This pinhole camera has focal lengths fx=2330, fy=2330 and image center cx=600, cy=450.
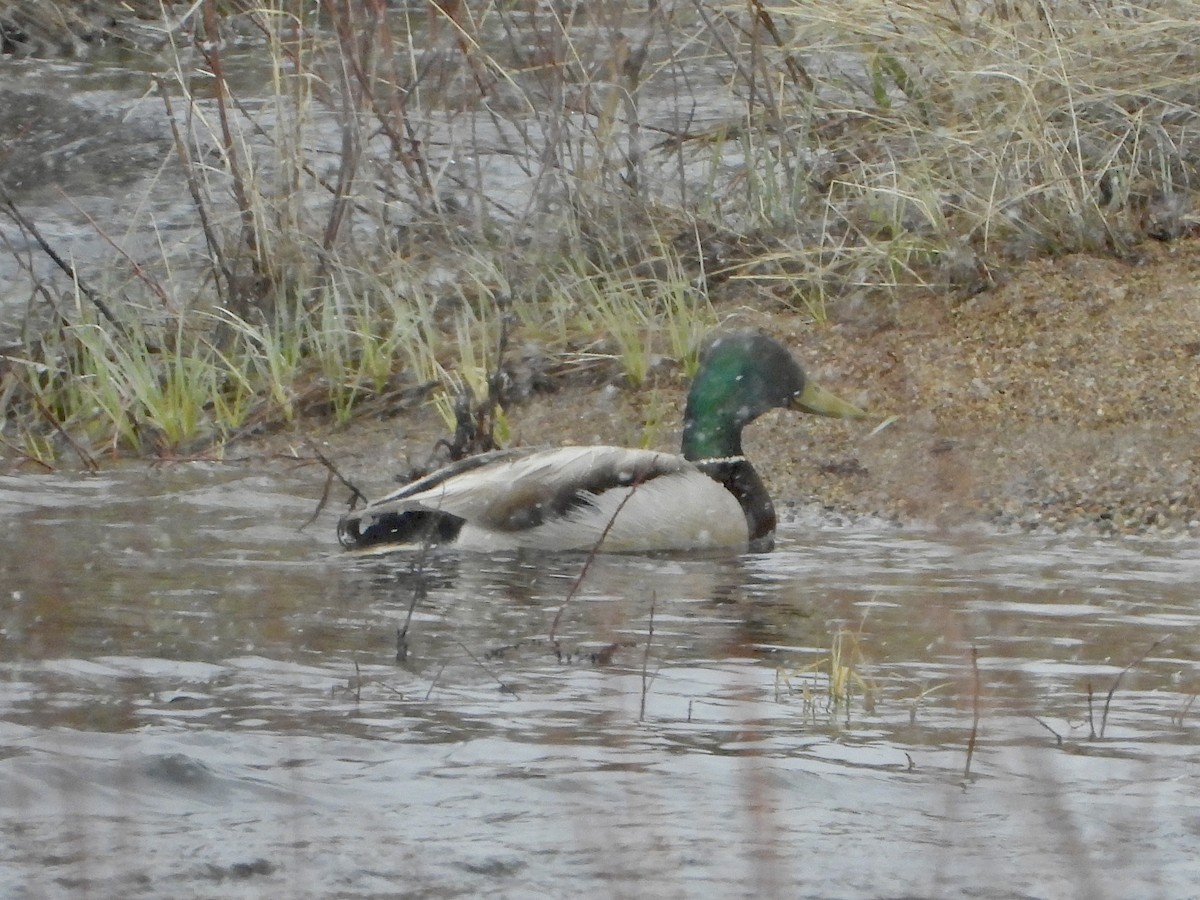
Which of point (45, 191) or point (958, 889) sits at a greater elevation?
point (45, 191)

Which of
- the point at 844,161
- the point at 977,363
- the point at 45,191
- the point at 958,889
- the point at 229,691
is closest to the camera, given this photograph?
the point at 958,889

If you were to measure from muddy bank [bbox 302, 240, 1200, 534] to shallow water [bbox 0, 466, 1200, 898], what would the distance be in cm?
55

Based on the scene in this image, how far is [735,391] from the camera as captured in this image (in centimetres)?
775

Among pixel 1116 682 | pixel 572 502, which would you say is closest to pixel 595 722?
pixel 1116 682

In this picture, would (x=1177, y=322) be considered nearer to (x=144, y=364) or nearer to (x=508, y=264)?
(x=508, y=264)

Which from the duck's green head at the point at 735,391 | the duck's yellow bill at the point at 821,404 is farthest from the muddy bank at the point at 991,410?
the duck's green head at the point at 735,391

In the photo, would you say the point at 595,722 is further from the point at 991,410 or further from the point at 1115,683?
the point at 991,410

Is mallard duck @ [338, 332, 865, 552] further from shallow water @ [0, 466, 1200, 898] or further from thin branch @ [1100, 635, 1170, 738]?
thin branch @ [1100, 635, 1170, 738]

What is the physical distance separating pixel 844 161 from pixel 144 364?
3.04 m

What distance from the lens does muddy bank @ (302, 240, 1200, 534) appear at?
24.1 ft

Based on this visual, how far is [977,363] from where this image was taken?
8430 mm

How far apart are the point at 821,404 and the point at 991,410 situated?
632 mm

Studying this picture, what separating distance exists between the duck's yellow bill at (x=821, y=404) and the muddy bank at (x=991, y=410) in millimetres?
121

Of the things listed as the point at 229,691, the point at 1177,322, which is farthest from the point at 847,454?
the point at 229,691
